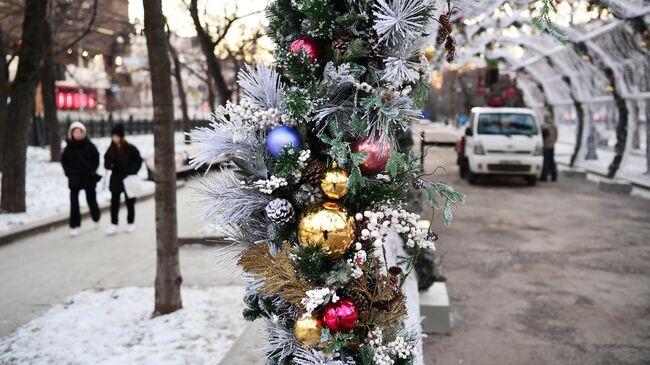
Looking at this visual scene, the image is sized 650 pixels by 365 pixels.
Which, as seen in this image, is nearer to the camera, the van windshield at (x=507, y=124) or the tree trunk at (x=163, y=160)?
the tree trunk at (x=163, y=160)

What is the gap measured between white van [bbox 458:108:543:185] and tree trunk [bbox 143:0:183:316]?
11.3 m

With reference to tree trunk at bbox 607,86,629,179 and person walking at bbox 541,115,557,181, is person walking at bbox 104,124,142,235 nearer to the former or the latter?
person walking at bbox 541,115,557,181

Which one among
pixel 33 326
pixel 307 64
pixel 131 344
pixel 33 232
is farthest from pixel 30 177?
pixel 307 64

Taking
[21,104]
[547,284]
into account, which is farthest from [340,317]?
[21,104]

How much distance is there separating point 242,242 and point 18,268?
5954 mm

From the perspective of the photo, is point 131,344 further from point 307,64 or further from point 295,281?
point 307,64

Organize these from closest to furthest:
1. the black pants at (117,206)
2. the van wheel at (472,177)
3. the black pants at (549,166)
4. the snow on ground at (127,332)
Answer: the snow on ground at (127,332)
the black pants at (117,206)
the van wheel at (472,177)
the black pants at (549,166)

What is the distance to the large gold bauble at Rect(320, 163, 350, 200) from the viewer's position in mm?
2104

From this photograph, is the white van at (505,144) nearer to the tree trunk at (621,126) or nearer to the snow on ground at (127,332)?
the tree trunk at (621,126)

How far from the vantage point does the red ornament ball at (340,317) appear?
205 cm

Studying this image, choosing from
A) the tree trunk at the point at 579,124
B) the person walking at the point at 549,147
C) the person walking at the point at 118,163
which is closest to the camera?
the person walking at the point at 118,163

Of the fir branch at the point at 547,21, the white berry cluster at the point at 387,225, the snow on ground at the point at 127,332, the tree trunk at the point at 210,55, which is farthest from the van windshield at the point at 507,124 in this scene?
the white berry cluster at the point at 387,225

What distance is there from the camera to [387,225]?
2.12 meters

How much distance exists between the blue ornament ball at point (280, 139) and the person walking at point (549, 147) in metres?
14.7
